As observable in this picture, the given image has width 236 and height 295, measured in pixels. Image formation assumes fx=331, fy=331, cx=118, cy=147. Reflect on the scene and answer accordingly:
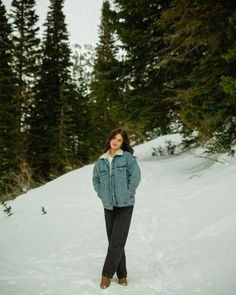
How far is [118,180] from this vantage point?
436cm

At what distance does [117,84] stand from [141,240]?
928 centimetres

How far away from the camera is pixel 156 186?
34.2ft

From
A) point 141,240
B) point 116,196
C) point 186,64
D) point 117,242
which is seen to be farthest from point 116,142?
point 186,64

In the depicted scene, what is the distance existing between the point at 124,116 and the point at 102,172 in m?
10.1

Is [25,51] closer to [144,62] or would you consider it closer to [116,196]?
[144,62]

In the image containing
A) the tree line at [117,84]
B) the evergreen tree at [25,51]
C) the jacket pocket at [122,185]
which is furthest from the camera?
the evergreen tree at [25,51]

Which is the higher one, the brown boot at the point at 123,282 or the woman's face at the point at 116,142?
the woman's face at the point at 116,142

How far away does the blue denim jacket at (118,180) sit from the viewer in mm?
4316

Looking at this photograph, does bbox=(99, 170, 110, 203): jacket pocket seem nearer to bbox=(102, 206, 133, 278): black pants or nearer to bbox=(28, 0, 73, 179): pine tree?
bbox=(102, 206, 133, 278): black pants

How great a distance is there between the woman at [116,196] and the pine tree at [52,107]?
59.9 ft

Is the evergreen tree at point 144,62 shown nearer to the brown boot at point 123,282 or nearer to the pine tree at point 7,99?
the pine tree at point 7,99

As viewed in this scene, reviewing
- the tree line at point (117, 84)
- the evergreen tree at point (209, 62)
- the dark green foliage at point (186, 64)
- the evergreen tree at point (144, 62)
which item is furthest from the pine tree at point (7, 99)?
the evergreen tree at point (209, 62)

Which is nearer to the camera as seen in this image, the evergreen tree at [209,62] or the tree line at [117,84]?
the evergreen tree at [209,62]

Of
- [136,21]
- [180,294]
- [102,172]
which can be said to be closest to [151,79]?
[136,21]
